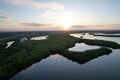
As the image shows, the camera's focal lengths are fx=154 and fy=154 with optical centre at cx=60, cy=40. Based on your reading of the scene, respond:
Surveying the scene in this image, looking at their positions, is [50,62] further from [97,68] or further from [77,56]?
[97,68]

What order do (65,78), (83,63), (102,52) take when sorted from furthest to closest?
(102,52) → (83,63) → (65,78)

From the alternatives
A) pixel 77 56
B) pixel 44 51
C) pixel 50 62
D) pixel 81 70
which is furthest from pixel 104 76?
pixel 44 51

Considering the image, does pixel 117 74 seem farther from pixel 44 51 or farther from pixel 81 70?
pixel 44 51

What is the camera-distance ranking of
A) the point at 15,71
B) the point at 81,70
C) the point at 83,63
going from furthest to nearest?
the point at 83,63, the point at 81,70, the point at 15,71

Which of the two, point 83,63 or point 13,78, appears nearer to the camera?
point 13,78

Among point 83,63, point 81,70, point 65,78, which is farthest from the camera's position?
point 83,63

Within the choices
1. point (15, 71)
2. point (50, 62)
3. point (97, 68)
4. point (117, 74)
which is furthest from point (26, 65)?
point (117, 74)
